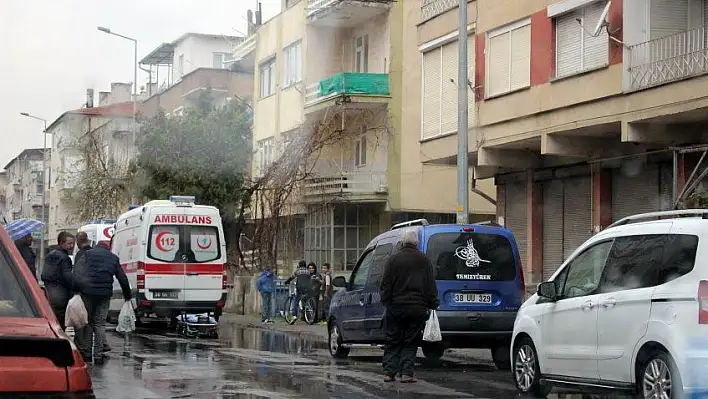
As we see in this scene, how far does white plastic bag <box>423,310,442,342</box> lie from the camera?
1293 cm

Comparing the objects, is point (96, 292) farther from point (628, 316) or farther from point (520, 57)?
point (520, 57)

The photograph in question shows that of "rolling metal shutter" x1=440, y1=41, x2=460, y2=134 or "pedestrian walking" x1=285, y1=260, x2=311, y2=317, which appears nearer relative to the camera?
"rolling metal shutter" x1=440, y1=41, x2=460, y2=134

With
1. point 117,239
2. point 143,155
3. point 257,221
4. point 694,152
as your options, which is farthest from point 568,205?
point 143,155

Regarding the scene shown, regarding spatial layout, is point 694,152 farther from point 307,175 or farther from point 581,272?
point 307,175

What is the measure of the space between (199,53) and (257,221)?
25106 millimetres

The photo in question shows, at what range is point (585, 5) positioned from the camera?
66.4ft

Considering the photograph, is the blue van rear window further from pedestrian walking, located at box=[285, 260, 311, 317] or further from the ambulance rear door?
pedestrian walking, located at box=[285, 260, 311, 317]

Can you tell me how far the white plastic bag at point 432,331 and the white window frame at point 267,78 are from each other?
30114 mm

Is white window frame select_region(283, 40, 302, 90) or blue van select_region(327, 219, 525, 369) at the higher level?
white window frame select_region(283, 40, 302, 90)

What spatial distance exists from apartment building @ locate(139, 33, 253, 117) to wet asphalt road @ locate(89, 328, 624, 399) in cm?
3069

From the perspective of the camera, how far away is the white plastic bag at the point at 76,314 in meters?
14.3

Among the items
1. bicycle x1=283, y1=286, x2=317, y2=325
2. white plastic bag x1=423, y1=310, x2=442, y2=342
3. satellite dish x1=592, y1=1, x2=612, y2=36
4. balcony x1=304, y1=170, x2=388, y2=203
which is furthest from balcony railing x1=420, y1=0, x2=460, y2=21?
white plastic bag x1=423, y1=310, x2=442, y2=342

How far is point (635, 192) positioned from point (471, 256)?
283 inches

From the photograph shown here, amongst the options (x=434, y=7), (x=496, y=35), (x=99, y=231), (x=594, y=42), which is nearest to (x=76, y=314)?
(x=594, y=42)
